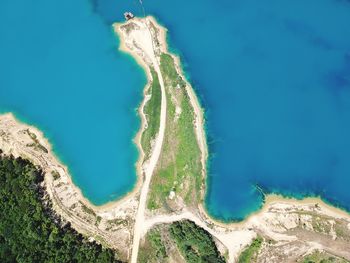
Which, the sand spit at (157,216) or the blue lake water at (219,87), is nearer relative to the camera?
the sand spit at (157,216)

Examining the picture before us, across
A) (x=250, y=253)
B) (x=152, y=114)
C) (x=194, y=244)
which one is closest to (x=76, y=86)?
(x=152, y=114)

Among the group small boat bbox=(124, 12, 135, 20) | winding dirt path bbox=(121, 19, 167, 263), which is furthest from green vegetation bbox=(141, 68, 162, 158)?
small boat bbox=(124, 12, 135, 20)

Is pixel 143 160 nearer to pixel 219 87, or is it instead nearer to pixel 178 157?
pixel 178 157

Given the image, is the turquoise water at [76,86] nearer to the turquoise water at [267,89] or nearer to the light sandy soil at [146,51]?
the light sandy soil at [146,51]

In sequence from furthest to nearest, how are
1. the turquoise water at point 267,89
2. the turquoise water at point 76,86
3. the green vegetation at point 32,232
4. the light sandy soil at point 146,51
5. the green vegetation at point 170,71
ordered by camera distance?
the green vegetation at point 170,71 → the turquoise water at point 76,86 → the light sandy soil at point 146,51 → the turquoise water at point 267,89 → the green vegetation at point 32,232

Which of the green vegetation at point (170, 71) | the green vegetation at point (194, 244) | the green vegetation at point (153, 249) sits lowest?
the green vegetation at point (153, 249)

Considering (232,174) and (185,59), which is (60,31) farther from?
(232,174)

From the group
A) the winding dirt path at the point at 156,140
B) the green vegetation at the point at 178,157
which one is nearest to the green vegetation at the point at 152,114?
the winding dirt path at the point at 156,140
